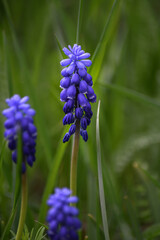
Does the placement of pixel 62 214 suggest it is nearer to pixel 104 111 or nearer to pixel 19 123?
pixel 19 123

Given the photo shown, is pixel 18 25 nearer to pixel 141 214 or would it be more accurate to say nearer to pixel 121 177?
pixel 121 177

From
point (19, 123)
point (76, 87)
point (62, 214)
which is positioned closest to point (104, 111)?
point (76, 87)

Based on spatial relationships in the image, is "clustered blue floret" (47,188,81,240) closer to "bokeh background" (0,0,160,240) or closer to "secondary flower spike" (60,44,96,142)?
"secondary flower spike" (60,44,96,142)

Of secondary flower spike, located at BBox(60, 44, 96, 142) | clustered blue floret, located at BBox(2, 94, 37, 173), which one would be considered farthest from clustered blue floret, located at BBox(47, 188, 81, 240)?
secondary flower spike, located at BBox(60, 44, 96, 142)

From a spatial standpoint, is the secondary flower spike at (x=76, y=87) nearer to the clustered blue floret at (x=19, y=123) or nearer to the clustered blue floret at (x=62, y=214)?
the clustered blue floret at (x=19, y=123)

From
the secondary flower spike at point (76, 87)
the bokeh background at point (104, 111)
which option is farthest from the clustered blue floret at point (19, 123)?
the bokeh background at point (104, 111)

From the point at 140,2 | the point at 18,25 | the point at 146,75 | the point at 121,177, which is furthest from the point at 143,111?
the point at 18,25
